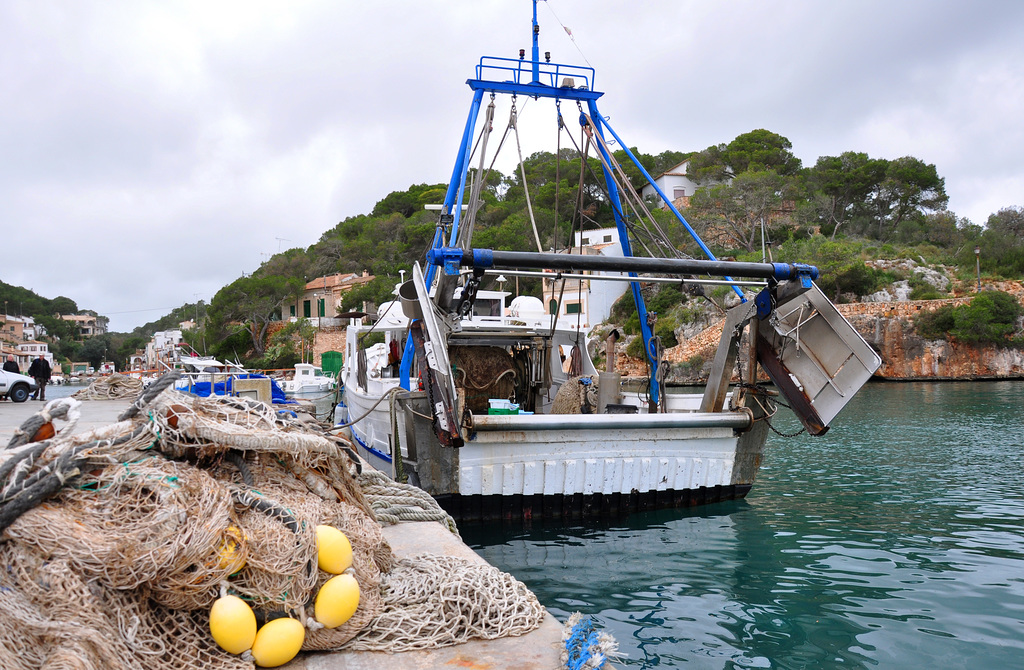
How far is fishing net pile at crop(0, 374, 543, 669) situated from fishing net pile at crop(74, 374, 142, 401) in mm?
18373

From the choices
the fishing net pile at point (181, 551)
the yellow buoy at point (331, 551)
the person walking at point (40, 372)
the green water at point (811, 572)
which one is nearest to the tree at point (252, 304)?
the person walking at point (40, 372)

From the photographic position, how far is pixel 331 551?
11.0ft

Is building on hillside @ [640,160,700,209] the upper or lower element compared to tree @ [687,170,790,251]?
upper

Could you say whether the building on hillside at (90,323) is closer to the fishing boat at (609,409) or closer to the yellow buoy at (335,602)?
the fishing boat at (609,409)

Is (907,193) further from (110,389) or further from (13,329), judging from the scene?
(13,329)

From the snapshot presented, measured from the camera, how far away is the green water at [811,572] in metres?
4.72

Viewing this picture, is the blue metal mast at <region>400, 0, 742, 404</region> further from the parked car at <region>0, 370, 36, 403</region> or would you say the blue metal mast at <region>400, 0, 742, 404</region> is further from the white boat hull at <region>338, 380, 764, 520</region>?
the parked car at <region>0, 370, 36, 403</region>

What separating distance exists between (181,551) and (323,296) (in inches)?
2460

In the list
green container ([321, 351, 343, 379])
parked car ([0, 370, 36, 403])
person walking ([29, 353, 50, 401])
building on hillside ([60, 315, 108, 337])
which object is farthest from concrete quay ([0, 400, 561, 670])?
building on hillside ([60, 315, 108, 337])

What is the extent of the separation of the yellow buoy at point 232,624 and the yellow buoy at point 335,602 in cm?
31

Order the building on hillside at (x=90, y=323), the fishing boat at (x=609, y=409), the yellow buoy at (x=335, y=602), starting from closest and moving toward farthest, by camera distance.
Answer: the yellow buoy at (x=335, y=602) < the fishing boat at (x=609, y=409) < the building on hillside at (x=90, y=323)

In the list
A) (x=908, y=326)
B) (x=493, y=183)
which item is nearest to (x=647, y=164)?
(x=493, y=183)

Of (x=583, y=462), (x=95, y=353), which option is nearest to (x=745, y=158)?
(x=583, y=462)

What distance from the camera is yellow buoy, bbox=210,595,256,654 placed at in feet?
9.56
